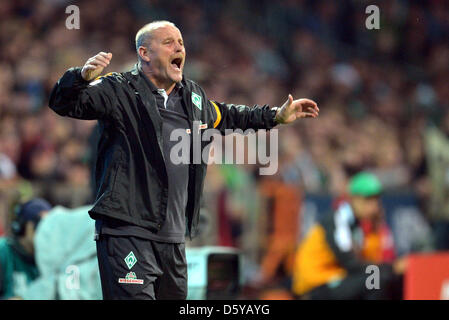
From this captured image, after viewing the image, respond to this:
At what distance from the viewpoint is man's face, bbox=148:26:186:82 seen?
189 inches

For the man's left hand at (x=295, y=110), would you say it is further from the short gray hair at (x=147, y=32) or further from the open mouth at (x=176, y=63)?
the short gray hair at (x=147, y=32)

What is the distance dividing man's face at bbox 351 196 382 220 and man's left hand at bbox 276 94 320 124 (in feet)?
10.2

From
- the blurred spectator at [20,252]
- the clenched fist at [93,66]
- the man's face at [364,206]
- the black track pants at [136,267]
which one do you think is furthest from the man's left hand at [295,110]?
the man's face at [364,206]

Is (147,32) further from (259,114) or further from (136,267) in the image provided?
(136,267)

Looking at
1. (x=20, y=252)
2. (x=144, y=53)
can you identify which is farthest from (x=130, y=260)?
(x=20, y=252)

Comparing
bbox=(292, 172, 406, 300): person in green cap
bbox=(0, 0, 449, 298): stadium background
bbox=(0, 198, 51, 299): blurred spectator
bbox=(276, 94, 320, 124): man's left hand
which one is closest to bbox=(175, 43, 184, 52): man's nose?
bbox=(276, 94, 320, 124): man's left hand

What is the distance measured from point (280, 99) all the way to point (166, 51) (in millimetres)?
8449

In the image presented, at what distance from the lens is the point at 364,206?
8258 mm

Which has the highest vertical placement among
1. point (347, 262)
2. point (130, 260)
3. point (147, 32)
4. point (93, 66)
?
point (147, 32)

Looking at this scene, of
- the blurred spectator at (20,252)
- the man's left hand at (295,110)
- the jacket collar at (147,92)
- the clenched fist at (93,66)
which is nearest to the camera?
the clenched fist at (93,66)

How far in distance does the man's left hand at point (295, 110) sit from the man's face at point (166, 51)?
764 millimetres

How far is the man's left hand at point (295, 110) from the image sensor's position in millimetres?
5254

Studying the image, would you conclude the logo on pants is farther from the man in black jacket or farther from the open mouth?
the open mouth

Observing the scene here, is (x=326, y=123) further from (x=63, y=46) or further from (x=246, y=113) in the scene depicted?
(x=246, y=113)
